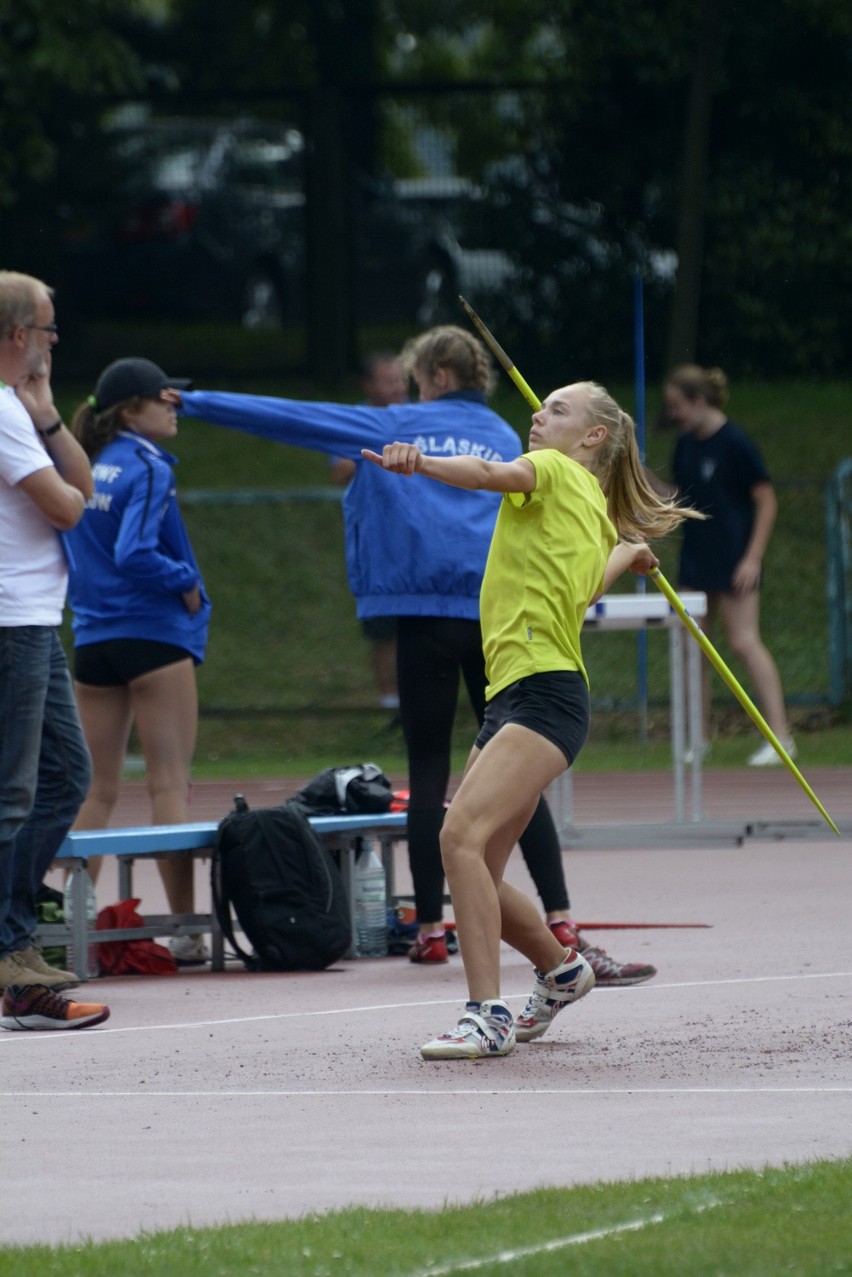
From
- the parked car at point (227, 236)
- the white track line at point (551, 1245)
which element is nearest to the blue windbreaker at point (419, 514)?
the white track line at point (551, 1245)

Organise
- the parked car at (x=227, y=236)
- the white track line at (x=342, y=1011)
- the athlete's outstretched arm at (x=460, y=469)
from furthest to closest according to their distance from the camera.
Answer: the parked car at (x=227, y=236) → the white track line at (x=342, y=1011) → the athlete's outstretched arm at (x=460, y=469)

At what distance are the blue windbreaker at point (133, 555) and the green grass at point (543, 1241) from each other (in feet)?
12.7

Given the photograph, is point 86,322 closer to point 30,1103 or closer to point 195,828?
point 195,828

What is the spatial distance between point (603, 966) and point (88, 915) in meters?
1.67

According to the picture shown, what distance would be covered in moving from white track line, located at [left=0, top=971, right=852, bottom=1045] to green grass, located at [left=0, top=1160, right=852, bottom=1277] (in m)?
2.40

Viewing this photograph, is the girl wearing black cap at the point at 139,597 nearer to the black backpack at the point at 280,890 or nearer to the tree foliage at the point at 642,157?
the black backpack at the point at 280,890

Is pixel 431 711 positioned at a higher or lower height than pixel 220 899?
higher

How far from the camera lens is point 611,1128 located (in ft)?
16.4

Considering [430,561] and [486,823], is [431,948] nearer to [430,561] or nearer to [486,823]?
[430,561]

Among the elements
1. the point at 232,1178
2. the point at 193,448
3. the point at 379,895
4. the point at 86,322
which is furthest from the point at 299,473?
the point at 232,1178

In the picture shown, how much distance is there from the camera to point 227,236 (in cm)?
2156

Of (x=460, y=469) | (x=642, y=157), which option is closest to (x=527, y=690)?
(x=460, y=469)

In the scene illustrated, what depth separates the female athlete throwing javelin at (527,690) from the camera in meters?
5.87

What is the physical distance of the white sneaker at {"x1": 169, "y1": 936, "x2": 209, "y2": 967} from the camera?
8031 mm
